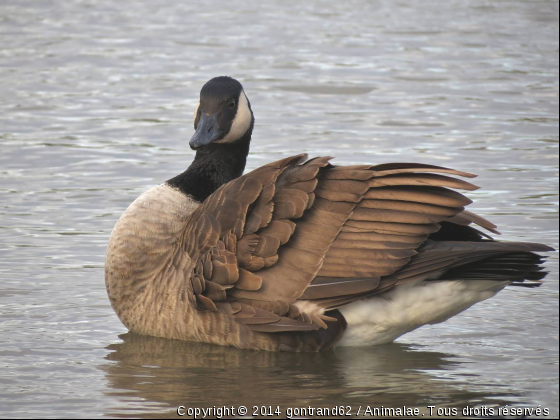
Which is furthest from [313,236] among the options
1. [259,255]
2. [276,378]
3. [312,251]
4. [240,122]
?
[240,122]

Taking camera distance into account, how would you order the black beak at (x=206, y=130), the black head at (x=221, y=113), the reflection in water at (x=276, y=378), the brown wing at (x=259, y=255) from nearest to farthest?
1. the reflection in water at (x=276, y=378)
2. the brown wing at (x=259, y=255)
3. the black beak at (x=206, y=130)
4. the black head at (x=221, y=113)

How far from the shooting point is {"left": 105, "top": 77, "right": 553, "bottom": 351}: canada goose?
6.20m

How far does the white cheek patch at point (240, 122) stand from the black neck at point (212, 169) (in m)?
0.06

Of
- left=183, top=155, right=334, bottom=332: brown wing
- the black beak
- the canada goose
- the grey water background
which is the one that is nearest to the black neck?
the black beak

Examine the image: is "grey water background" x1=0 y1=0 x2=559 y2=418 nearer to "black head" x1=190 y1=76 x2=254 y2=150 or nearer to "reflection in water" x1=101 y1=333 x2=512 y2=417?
"reflection in water" x1=101 y1=333 x2=512 y2=417

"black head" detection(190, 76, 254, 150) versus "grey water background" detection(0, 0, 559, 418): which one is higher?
"black head" detection(190, 76, 254, 150)

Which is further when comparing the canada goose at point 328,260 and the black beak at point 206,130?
the black beak at point 206,130

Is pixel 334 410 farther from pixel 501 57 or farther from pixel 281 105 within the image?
pixel 501 57

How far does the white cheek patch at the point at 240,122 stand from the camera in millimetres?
7621

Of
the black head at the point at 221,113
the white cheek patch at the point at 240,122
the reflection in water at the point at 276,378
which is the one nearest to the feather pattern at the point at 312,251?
the reflection in water at the point at 276,378

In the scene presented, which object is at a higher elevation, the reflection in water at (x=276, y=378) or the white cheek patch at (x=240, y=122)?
the white cheek patch at (x=240, y=122)

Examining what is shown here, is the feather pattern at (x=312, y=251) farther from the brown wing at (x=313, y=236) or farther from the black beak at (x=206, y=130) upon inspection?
the black beak at (x=206, y=130)

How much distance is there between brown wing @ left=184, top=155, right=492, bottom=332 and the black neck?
95 centimetres

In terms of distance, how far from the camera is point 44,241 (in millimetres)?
8719
